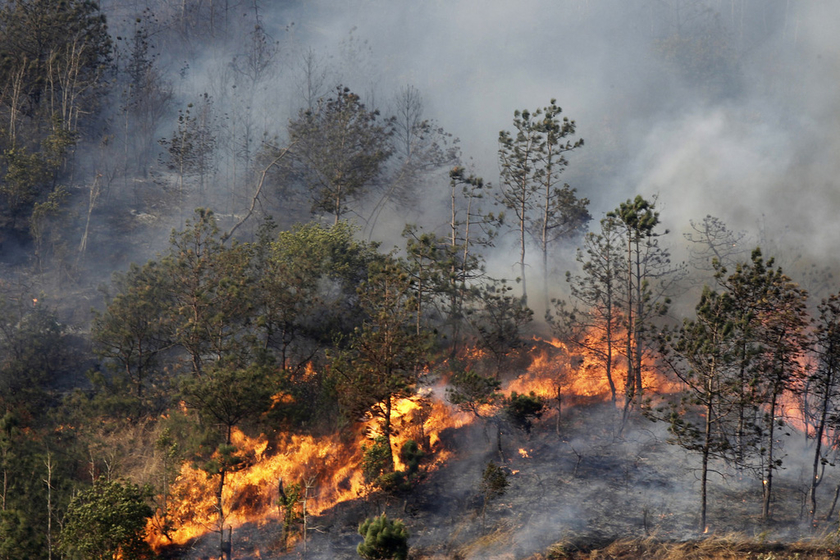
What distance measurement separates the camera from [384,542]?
18734mm

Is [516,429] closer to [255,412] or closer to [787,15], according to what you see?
[255,412]

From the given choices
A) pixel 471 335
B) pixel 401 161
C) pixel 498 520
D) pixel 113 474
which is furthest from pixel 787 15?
pixel 113 474

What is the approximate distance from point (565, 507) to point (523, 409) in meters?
4.76

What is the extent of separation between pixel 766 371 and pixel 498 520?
1047 cm

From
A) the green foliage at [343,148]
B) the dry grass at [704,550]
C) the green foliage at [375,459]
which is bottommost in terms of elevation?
the dry grass at [704,550]

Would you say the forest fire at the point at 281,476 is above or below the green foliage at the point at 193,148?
below

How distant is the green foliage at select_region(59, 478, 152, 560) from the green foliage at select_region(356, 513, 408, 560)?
8015 millimetres

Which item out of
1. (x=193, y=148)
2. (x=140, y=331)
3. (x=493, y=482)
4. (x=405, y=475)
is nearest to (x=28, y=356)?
(x=140, y=331)

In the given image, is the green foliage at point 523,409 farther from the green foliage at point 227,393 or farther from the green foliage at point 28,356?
the green foliage at point 28,356

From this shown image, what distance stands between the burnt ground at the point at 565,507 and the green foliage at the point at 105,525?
3.97 metres

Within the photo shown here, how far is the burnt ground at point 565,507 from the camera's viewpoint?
22.5 metres

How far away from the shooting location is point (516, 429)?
1190 inches

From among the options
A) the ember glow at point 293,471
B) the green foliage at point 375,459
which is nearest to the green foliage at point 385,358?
the green foliage at point 375,459

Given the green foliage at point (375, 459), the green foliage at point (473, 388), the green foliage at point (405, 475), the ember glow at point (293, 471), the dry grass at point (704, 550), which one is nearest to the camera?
the dry grass at point (704, 550)
